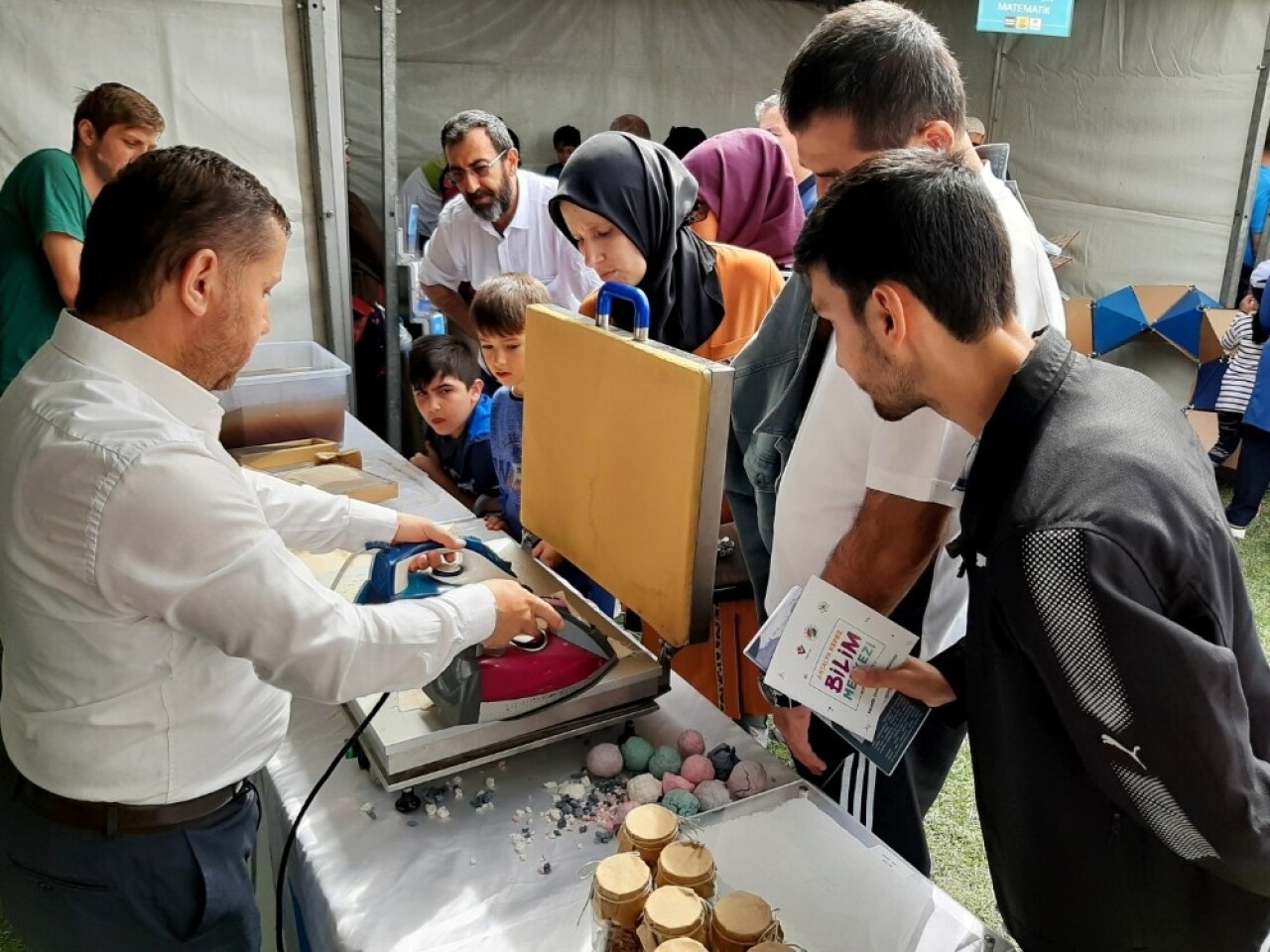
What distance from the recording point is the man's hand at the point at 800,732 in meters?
1.26

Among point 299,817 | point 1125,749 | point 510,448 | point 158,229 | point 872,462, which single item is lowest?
point 299,817

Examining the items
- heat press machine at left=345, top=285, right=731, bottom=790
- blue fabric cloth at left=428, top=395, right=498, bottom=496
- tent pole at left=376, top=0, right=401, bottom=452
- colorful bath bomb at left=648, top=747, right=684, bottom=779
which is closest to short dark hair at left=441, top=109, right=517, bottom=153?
tent pole at left=376, top=0, right=401, bottom=452

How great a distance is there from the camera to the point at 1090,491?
0.75m

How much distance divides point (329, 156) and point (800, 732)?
2.82 meters

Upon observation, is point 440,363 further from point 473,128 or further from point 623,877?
point 623,877

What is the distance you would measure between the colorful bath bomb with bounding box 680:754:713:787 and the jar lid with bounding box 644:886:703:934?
34cm

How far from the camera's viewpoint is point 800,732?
127 centimetres

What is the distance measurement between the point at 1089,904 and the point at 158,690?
38.0 inches

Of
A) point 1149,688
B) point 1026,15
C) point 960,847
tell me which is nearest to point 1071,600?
point 1149,688

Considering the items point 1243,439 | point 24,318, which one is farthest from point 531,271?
point 1243,439

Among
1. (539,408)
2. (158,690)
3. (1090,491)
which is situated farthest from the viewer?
(539,408)

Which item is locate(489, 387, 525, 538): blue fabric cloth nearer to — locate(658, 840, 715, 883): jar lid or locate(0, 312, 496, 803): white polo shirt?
locate(0, 312, 496, 803): white polo shirt

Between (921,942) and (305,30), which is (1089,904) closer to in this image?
(921,942)

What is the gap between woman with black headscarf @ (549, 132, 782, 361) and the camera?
5.21 feet
